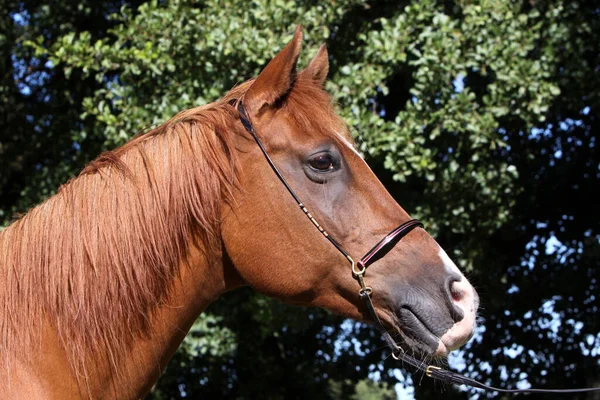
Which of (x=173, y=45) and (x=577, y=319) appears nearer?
(x=173, y=45)

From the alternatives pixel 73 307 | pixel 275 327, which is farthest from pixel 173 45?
pixel 73 307

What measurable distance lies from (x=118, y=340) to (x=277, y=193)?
67cm

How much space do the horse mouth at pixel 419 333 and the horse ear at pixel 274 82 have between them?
814mm

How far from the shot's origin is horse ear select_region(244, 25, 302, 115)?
2.21 meters

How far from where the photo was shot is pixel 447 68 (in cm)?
495

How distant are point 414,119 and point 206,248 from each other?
124 inches

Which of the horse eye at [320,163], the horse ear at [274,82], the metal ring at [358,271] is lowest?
the metal ring at [358,271]

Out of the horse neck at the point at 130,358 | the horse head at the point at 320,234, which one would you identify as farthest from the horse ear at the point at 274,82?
the horse neck at the point at 130,358

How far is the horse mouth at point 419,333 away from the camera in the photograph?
2133 millimetres

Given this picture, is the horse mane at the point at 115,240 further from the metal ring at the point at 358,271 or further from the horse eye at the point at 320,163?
the metal ring at the point at 358,271

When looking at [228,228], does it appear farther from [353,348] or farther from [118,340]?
[353,348]

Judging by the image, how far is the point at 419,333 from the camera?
2143 mm

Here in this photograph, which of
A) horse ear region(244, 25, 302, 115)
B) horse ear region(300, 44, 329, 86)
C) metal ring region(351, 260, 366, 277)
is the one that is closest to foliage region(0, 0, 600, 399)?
horse ear region(300, 44, 329, 86)

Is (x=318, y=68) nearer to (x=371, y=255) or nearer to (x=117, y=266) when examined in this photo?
(x=371, y=255)
